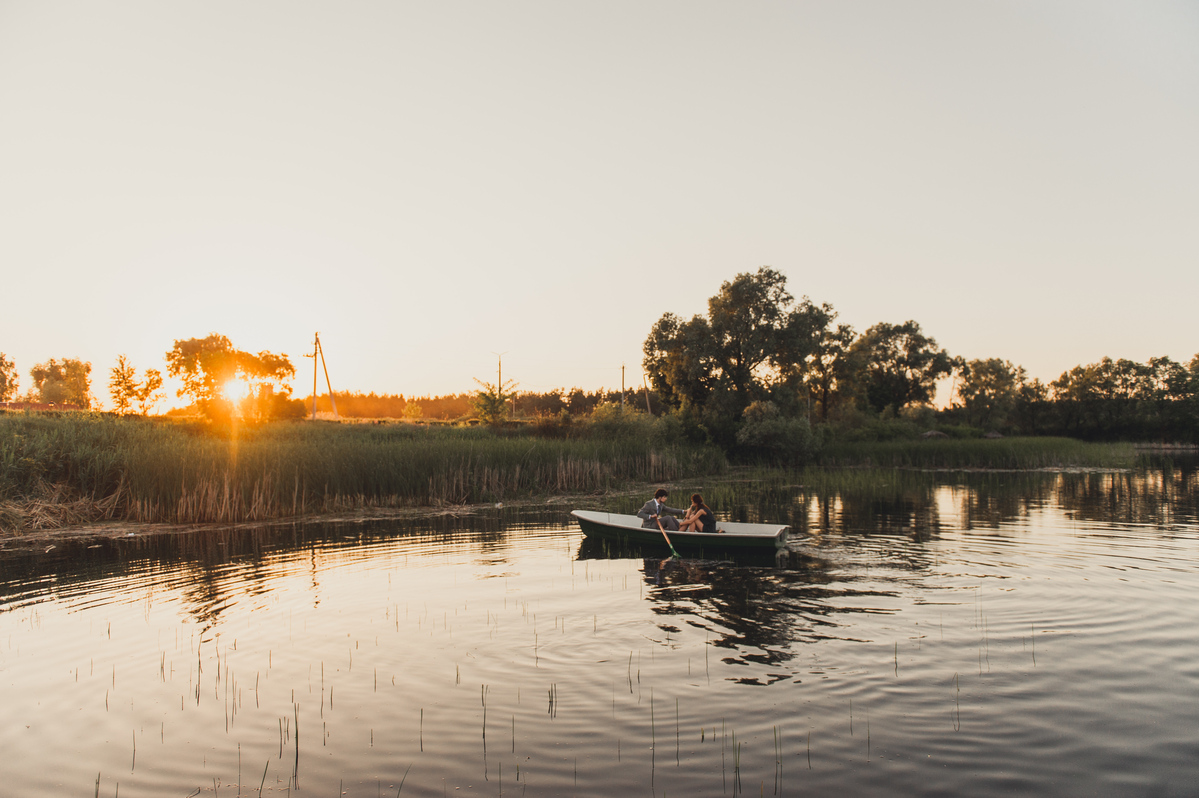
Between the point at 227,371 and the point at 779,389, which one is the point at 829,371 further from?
the point at 227,371

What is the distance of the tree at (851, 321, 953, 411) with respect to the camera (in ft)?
232

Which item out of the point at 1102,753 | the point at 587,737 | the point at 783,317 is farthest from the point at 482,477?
the point at 783,317

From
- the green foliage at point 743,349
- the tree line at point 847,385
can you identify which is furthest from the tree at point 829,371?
the green foliage at point 743,349

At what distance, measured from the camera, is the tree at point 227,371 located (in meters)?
53.1

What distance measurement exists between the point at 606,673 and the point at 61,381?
11808 cm

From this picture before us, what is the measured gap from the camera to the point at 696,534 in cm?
1419

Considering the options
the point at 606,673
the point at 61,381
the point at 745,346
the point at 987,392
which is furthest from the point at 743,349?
the point at 61,381

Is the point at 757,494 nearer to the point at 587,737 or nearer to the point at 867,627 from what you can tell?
the point at 867,627

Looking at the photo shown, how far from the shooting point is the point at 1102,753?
5.66m

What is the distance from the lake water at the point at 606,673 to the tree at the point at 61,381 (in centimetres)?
8393

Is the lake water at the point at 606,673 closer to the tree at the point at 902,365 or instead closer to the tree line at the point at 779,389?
the tree line at the point at 779,389

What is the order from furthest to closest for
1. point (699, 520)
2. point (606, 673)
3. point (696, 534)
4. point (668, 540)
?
point (699, 520), point (668, 540), point (696, 534), point (606, 673)

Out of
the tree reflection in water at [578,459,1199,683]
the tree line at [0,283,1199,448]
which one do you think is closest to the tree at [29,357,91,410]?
the tree line at [0,283,1199,448]

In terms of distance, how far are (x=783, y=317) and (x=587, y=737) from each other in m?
41.7
